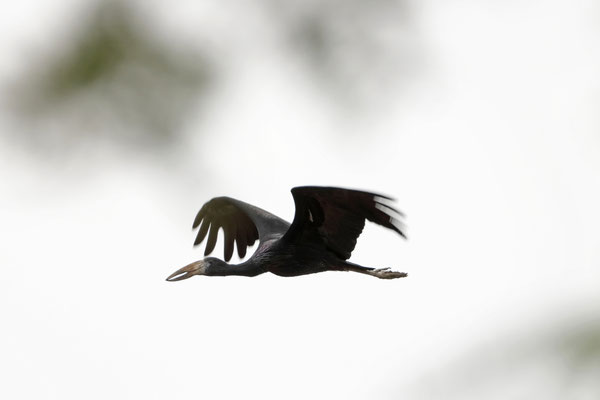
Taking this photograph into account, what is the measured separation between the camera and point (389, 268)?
777 centimetres

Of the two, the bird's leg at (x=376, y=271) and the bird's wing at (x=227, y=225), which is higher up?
the bird's wing at (x=227, y=225)

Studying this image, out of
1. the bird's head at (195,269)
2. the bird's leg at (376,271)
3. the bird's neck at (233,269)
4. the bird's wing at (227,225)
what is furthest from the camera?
the bird's wing at (227,225)

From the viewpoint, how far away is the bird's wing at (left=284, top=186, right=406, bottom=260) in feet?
23.3

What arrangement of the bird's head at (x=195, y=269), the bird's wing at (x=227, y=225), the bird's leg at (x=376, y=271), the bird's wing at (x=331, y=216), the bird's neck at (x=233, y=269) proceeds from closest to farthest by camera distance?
the bird's wing at (x=331, y=216)
the bird's leg at (x=376, y=271)
the bird's head at (x=195, y=269)
the bird's neck at (x=233, y=269)
the bird's wing at (x=227, y=225)

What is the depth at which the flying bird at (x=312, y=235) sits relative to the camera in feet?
23.4

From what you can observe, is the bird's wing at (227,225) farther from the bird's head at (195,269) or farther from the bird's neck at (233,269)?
the bird's head at (195,269)

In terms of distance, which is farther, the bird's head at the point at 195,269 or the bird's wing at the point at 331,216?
the bird's head at the point at 195,269

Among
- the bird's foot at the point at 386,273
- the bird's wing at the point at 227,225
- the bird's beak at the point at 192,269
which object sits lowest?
the bird's foot at the point at 386,273

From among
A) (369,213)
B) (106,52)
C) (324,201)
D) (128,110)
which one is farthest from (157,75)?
(324,201)

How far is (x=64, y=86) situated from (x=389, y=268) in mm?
6633

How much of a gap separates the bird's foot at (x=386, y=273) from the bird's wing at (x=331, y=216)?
298 millimetres

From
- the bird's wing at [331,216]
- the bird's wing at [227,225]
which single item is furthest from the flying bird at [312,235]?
the bird's wing at [227,225]

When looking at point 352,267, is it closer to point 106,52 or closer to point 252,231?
point 252,231

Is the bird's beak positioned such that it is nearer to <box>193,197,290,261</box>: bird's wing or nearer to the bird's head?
the bird's head
